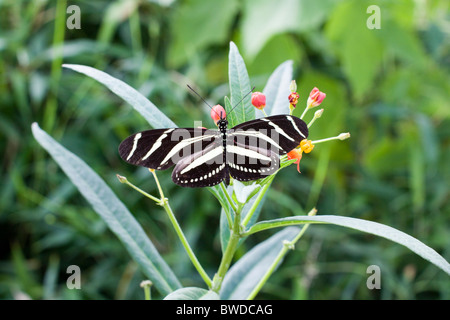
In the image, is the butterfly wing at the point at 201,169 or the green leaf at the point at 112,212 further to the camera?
the green leaf at the point at 112,212

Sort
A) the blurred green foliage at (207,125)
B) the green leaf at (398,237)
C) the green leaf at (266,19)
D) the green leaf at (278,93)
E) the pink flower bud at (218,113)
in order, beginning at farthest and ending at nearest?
the blurred green foliage at (207,125), the green leaf at (266,19), the green leaf at (278,93), the pink flower bud at (218,113), the green leaf at (398,237)

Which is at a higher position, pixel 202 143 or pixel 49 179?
pixel 49 179

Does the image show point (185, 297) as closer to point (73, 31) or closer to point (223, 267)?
point (223, 267)

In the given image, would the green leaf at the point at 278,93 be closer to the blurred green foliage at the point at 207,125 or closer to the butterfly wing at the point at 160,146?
the butterfly wing at the point at 160,146

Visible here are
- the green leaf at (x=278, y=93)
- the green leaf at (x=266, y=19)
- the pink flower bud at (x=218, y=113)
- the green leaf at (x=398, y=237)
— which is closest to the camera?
the green leaf at (x=398, y=237)

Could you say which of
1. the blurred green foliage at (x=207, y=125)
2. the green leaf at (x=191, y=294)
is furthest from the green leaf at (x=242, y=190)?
the blurred green foliage at (x=207, y=125)

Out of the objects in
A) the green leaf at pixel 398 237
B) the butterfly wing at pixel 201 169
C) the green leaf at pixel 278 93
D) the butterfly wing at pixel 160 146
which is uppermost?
the green leaf at pixel 278 93

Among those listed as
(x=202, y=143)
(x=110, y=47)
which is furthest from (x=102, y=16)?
(x=202, y=143)

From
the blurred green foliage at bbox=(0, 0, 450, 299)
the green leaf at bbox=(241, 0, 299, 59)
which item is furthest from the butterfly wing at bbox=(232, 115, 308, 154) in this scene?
the blurred green foliage at bbox=(0, 0, 450, 299)
